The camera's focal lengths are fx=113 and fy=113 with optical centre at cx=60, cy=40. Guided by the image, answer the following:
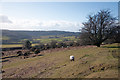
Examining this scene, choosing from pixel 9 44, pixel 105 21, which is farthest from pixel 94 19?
pixel 9 44

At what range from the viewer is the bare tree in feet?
80.1

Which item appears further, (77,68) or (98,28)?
(98,28)

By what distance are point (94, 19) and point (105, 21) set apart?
2.37 m

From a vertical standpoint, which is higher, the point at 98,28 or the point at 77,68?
the point at 98,28

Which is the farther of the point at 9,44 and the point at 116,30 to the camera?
the point at 9,44

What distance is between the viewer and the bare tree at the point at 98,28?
24.4m

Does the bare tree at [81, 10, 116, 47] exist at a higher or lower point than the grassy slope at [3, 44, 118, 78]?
higher

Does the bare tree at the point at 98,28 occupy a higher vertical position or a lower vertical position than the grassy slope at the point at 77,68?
higher

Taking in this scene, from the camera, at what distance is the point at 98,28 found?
25.2m

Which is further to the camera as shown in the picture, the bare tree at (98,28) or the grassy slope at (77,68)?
the bare tree at (98,28)

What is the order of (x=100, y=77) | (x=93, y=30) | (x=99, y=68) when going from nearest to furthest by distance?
1. (x=100, y=77)
2. (x=99, y=68)
3. (x=93, y=30)

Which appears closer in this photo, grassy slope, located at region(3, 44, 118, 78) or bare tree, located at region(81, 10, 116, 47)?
grassy slope, located at region(3, 44, 118, 78)

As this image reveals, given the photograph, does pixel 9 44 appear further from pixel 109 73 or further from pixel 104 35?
pixel 109 73

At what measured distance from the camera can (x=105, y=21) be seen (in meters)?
24.6
